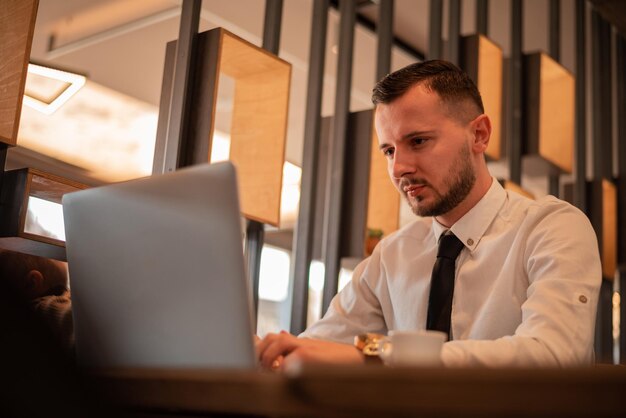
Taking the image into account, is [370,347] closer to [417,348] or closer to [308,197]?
[417,348]

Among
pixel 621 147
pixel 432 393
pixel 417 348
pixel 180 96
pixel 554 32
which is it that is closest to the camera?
pixel 432 393

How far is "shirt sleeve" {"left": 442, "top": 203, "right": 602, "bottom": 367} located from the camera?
1.35 metres

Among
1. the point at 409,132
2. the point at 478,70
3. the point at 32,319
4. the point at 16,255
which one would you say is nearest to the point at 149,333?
the point at 32,319

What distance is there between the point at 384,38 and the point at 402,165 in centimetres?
199

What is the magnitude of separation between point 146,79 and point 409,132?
2315 millimetres

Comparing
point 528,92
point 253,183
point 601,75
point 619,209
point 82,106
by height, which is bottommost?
point 253,183

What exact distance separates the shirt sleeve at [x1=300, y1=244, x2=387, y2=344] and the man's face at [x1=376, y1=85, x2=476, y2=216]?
0.26 meters

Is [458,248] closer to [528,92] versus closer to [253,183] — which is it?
[253,183]

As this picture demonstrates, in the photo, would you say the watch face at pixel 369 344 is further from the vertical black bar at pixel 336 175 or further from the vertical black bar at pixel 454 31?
the vertical black bar at pixel 454 31

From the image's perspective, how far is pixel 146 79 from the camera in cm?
401

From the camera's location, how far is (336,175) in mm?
3506

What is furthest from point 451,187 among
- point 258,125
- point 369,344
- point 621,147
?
point 621,147

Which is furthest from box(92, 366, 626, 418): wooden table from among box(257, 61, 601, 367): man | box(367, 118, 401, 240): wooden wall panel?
box(367, 118, 401, 240): wooden wall panel

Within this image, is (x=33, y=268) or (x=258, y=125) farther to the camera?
(x=258, y=125)
